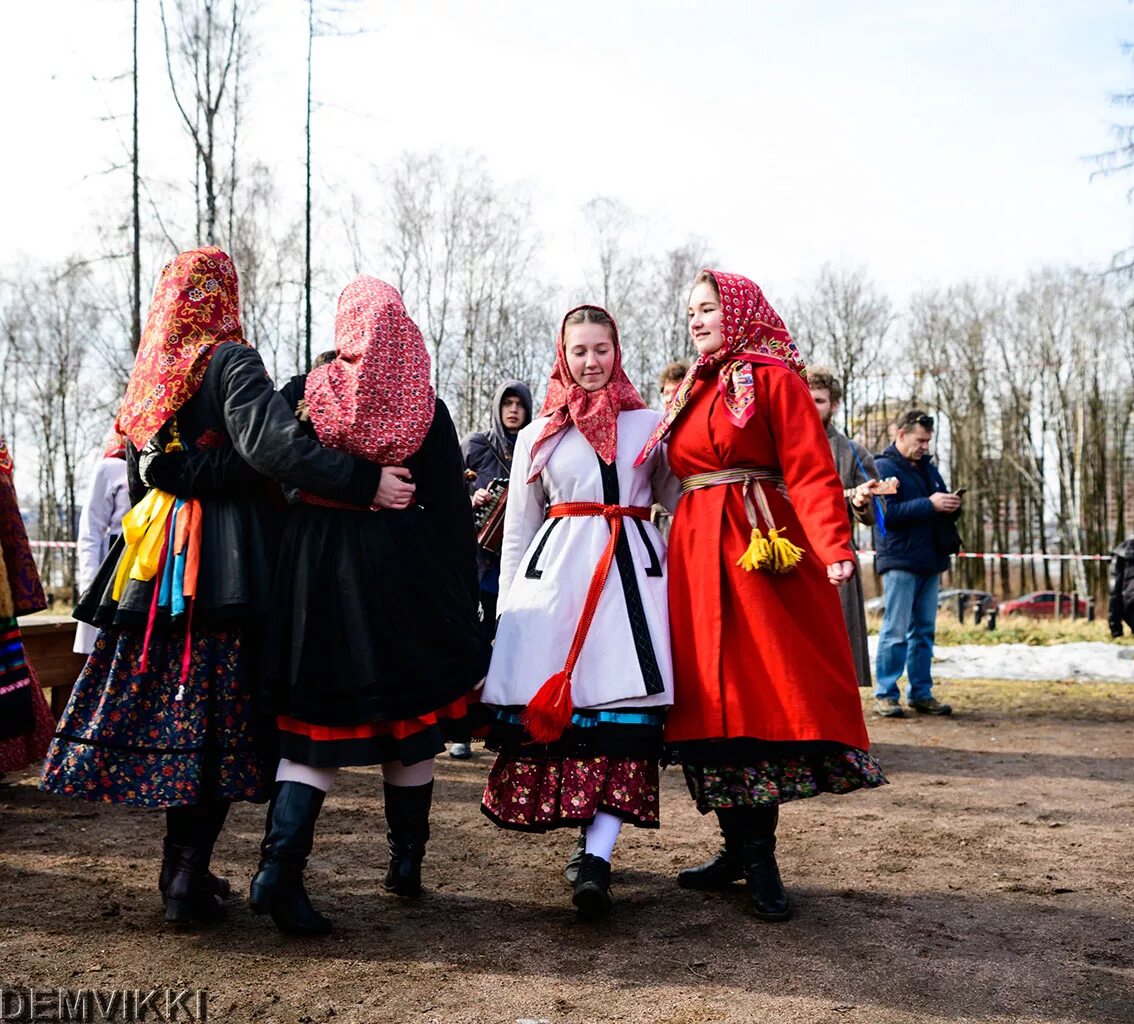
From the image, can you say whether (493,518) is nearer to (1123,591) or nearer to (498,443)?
(498,443)

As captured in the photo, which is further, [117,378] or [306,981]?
[117,378]

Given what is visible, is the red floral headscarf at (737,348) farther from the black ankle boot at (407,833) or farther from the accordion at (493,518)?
the accordion at (493,518)

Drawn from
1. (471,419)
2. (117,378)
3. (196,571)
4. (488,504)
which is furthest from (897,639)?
(471,419)

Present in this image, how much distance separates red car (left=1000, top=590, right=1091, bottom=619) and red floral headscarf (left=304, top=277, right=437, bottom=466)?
24.3 m

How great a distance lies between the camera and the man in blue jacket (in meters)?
6.93

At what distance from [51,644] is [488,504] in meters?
2.26

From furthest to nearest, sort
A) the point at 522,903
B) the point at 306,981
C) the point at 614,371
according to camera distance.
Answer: the point at 614,371, the point at 522,903, the point at 306,981

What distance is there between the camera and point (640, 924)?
120 inches

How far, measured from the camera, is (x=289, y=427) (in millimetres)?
2898

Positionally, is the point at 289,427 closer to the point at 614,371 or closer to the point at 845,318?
the point at 614,371

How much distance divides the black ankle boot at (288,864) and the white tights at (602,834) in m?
0.76

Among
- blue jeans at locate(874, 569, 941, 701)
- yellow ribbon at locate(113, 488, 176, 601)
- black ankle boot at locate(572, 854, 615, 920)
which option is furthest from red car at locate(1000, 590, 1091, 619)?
yellow ribbon at locate(113, 488, 176, 601)

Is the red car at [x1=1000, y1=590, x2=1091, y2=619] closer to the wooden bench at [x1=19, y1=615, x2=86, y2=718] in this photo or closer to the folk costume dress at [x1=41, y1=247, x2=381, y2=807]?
the wooden bench at [x1=19, y1=615, x2=86, y2=718]

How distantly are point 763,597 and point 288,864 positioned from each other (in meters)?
1.49
